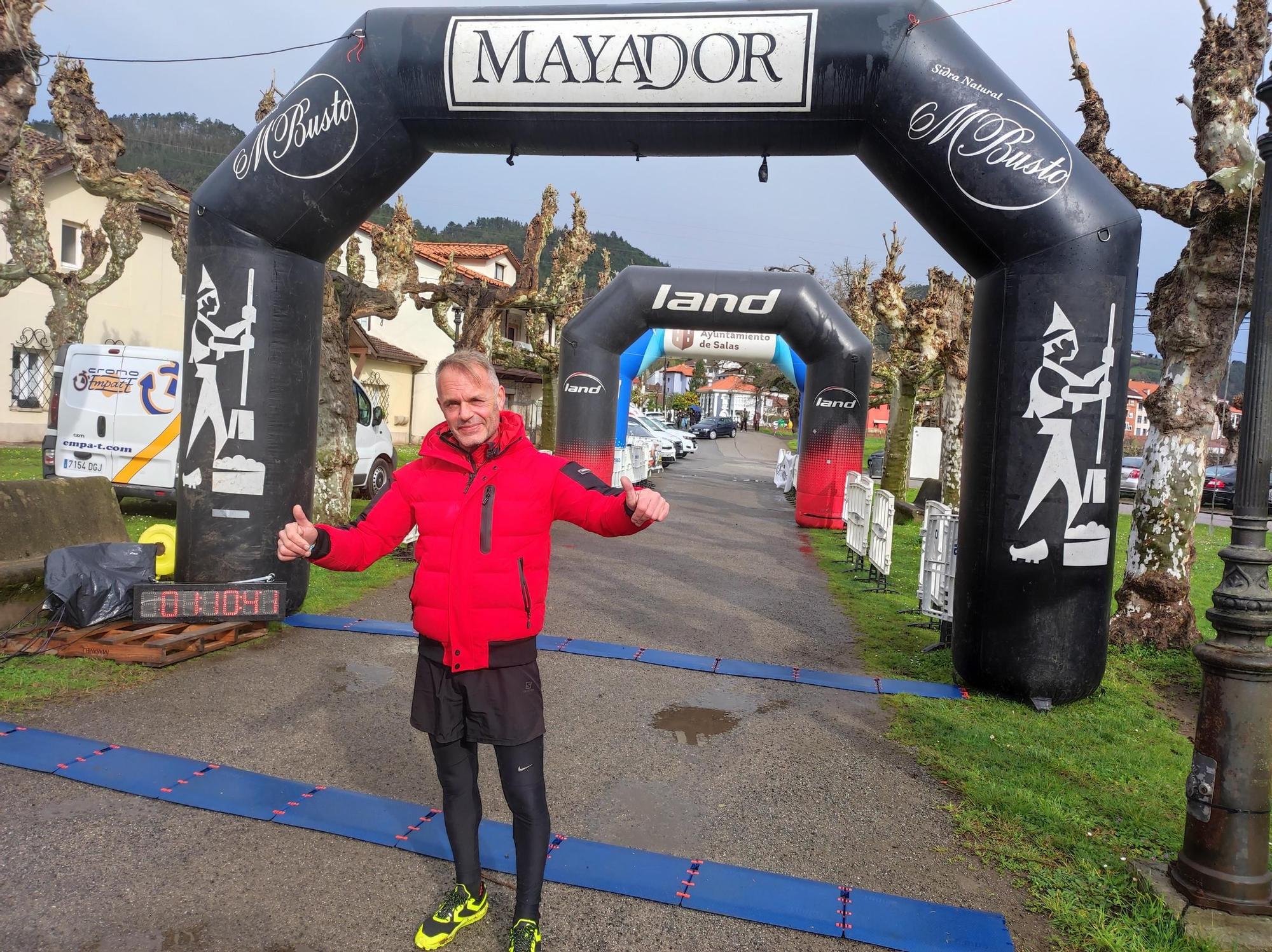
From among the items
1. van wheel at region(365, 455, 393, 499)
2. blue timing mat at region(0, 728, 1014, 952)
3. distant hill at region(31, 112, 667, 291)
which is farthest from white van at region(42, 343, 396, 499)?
distant hill at region(31, 112, 667, 291)

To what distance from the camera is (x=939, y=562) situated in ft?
25.5

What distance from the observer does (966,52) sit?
228 inches

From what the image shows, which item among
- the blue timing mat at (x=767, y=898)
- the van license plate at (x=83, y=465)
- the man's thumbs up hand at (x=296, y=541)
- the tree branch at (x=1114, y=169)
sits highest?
the tree branch at (x=1114, y=169)

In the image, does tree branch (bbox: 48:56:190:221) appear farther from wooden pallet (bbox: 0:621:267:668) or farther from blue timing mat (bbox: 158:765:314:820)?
blue timing mat (bbox: 158:765:314:820)

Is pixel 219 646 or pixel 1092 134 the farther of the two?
pixel 1092 134

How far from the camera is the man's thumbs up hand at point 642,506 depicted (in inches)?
115

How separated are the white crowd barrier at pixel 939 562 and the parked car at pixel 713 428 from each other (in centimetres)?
4792

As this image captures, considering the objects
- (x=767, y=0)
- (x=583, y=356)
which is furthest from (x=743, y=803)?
(x=583, y=356)

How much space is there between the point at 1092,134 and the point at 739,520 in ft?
33.5

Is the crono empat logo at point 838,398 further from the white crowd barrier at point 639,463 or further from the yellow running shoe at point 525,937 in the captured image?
the yellow running shoe at point 525,937

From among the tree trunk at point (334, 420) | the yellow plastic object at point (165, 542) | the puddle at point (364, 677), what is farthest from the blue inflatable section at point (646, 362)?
the puddle at point (364, 677)

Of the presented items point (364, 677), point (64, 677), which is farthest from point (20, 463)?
point (364, 677)

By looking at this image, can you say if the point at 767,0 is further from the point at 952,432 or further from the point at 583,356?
the point at 952,432

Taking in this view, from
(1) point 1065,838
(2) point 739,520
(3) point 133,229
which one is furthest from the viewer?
(3) point 133,229
